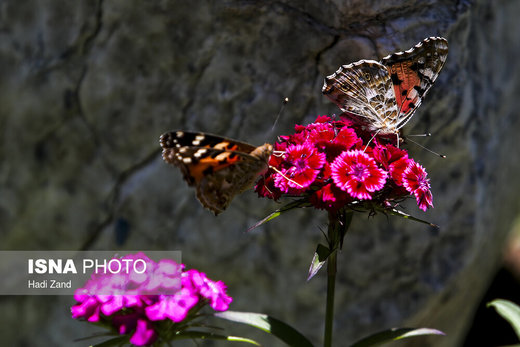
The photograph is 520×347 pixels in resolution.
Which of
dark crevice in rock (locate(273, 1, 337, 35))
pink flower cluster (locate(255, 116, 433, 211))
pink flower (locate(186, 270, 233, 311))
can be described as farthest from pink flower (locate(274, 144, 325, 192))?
dark crevice in rock (locate(273, 1, 337, 35))

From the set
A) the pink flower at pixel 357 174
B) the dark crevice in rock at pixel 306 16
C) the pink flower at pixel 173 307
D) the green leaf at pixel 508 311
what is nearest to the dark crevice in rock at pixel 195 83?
the dark crevice in rock at pixel 306 16

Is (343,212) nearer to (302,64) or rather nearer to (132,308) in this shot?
(132,308)

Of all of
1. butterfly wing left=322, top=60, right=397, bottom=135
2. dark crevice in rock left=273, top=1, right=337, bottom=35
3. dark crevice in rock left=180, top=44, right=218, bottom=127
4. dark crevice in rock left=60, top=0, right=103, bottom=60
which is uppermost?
dark crevice in rock left=60, top=0, right=103, bottom=60

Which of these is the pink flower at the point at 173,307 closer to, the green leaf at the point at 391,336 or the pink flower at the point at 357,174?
the pink flower at the point at 357,174

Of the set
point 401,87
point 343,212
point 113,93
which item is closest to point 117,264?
point 343,212

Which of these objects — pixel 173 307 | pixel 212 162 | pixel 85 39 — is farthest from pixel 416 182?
pixel 85 39

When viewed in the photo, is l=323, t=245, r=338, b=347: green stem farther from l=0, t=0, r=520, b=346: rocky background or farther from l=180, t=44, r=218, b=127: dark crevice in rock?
l=180, t=44, r=218, b=127: dark crevice in rock

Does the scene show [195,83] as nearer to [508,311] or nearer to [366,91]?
[366,91]
